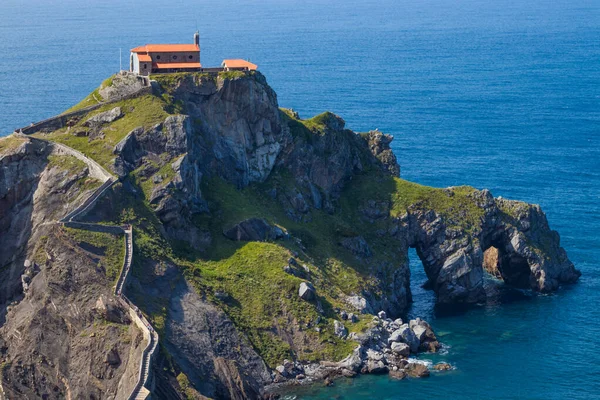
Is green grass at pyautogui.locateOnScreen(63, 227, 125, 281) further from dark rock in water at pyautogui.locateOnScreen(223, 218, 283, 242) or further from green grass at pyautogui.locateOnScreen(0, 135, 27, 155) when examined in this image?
dark rock in water at pyautogui.locateOnScreen(223, 218, 283, 242)

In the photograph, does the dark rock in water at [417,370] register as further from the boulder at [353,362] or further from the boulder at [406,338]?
the boulder at [353,362]

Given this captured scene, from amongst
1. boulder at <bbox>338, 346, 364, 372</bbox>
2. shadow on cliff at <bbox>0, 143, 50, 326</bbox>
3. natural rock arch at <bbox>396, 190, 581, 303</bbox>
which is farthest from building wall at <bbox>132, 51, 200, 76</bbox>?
boulder at <bbox>338, 346, 364, 372</bbox>

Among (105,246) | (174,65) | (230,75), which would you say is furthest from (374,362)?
(174,65)

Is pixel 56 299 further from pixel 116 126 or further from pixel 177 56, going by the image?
pixel 177 56

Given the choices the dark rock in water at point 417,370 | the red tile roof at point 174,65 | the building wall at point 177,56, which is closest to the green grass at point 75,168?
the red tile roof at point 174,65

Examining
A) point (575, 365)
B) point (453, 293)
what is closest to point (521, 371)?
point (575, 365)
